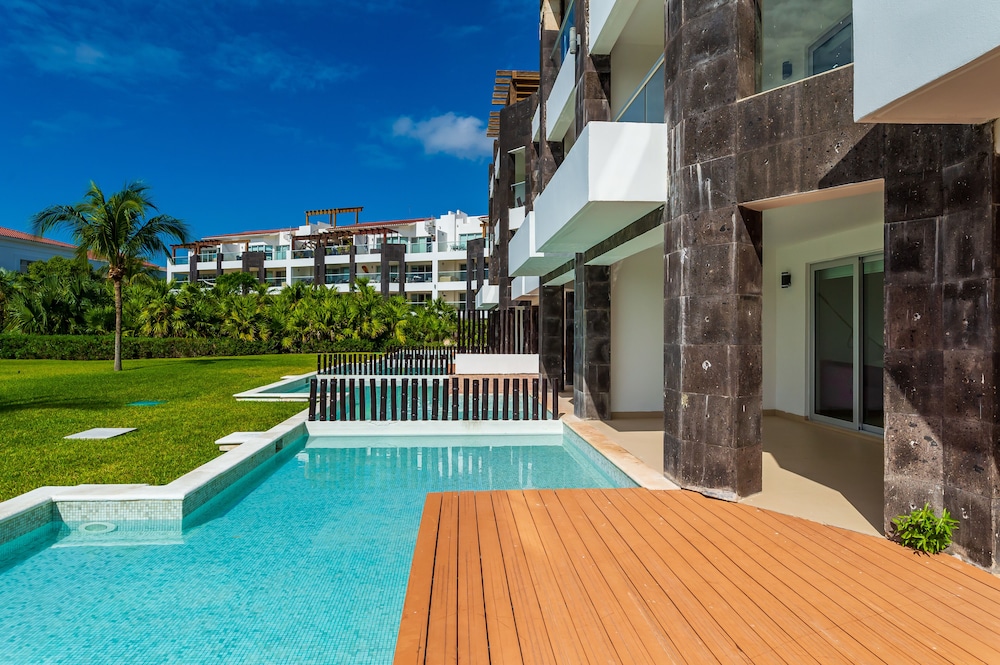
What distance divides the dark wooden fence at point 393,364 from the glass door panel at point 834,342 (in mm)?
13274

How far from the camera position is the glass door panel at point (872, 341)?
8.75 meters

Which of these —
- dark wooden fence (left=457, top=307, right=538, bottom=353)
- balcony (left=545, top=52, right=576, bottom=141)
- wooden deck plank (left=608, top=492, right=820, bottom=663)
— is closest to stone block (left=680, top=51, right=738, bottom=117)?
wooden deck plank (left=608, top=492, right=820, bottom=663)

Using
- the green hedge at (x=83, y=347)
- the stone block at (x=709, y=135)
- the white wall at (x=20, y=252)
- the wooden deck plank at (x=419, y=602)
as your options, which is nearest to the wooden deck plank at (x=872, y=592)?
the wooden deck plank at (x=419, y=602)

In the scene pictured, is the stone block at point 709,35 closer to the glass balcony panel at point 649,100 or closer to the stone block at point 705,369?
the glass balcony panel at point 649,100

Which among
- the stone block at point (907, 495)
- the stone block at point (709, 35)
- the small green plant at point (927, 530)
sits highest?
the stone block at point (709, 35)

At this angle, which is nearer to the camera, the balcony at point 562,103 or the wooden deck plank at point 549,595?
the wooden deck plank at point 549,595

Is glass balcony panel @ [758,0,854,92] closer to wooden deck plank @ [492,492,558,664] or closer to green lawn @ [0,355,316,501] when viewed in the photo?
wooden deck plank @ [492,492,558,664]

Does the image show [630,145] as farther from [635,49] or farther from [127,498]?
[127,498]

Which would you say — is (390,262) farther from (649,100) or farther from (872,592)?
(872,592)

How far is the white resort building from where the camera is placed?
59.6 m

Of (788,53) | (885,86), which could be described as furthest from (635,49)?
(885,86)

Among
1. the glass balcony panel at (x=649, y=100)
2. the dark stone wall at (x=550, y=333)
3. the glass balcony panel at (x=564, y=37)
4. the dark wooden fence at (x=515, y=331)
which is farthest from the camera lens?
the dark wooden fence at (x=515, y=331)

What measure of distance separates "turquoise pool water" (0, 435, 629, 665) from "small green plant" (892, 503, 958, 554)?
3.13 metres

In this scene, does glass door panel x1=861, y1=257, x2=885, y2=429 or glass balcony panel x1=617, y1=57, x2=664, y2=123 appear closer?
glass balcony panel x1=617, y1=57, x2=664, y2=123
